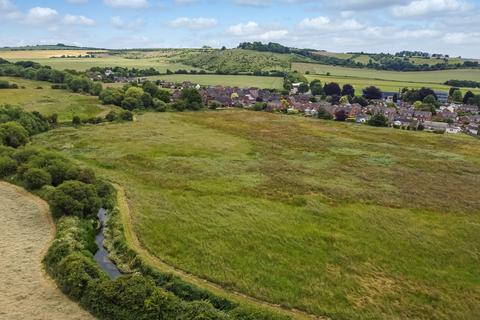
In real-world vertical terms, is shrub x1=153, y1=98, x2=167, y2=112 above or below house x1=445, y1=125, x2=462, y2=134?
above

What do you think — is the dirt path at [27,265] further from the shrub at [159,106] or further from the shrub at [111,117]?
the shrub at [159,106]

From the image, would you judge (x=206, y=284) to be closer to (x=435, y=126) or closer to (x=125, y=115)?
(x=125, y=115)

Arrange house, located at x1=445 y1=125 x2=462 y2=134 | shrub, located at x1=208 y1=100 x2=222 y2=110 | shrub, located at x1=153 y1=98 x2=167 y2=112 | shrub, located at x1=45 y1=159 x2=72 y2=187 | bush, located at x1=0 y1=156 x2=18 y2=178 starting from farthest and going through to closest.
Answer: shrub, located at x1=208 y1=100 x2=222 y2=110
shrub, located at x1=153 y1=98 x2=167 y2=112
house, located at x1=445 y1=125 x2=462 y2=134
bush, located at x1=0 y1=156 x2=18 y2=178
shrub, located at x1=45 y1=159 x2=72 y2=187

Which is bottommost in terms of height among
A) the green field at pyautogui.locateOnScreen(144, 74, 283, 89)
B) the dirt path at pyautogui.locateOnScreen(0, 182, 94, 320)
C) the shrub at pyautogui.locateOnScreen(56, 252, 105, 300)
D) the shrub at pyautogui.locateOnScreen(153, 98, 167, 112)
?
the dirt path at pyautogui.locateOnScreen(0, 182, 94, 320)

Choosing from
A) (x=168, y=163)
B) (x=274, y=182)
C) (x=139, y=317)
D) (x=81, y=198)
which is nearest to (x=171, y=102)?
(x=168, y=163)

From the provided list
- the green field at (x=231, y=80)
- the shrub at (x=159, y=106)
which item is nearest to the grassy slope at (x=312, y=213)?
the shrub at (x=159, y=106)

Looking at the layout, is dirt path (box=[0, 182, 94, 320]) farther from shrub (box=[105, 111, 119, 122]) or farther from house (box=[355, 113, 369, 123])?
house (box=[355, 113, 369, 123])

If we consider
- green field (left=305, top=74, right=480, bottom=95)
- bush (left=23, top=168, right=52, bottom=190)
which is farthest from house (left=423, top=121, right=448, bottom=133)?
bush (left=23, top=168, right=52, bottom=190)
